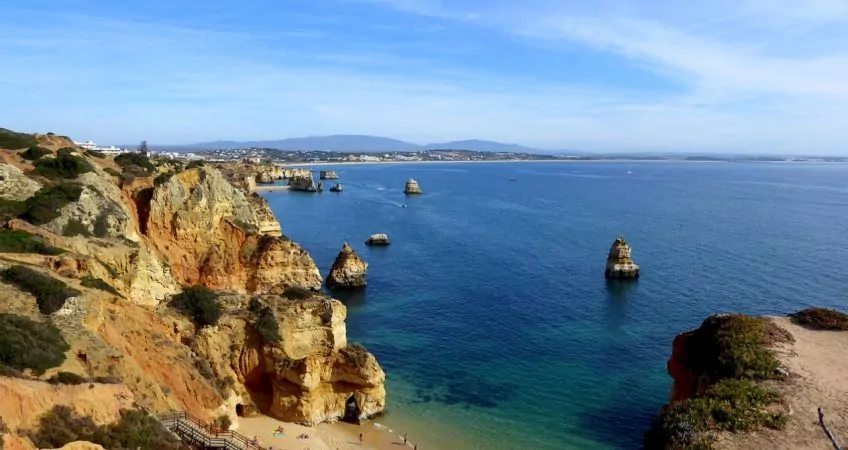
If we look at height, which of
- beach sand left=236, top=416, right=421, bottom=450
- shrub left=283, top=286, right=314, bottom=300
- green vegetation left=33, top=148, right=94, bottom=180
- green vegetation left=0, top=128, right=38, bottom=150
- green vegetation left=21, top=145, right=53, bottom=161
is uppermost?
green vegetation left=0, top=128, right=38, bottom=150

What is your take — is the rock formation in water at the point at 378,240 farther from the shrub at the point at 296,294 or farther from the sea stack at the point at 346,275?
the shrub at the point at 296,294

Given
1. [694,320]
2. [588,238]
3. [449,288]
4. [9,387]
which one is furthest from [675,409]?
[588,238]

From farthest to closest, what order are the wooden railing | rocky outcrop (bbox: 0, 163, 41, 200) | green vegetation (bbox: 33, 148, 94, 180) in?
green vegetation (bbox: 33, 148, 94, 180)
rocky outcrop (bbox: 0, 163, 41, 200)
the wooden railing

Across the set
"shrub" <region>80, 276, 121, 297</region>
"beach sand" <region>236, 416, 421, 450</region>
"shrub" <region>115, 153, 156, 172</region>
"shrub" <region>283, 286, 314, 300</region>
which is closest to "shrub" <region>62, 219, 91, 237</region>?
"shrub" <region>80, 276, 121, 297</region>

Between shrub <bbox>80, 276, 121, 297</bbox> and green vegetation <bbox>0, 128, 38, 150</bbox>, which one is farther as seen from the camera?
green vegetation <bbox>0, 128, 38, 150</bbox>

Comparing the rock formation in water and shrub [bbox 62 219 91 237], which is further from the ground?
shrub [bbox 62 219 91 237]

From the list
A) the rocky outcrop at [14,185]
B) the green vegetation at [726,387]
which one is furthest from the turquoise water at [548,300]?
the rocky outcrop at [14,185]

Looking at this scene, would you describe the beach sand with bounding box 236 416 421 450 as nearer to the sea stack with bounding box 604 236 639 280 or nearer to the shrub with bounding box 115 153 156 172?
the shrub with bounding box 115 153 156 172
